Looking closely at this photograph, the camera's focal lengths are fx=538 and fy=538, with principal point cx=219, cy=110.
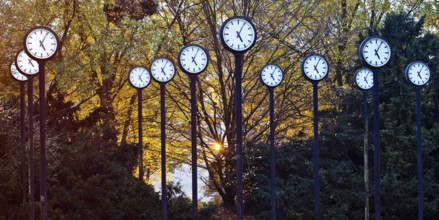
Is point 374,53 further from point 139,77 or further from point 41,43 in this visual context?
point 41,43

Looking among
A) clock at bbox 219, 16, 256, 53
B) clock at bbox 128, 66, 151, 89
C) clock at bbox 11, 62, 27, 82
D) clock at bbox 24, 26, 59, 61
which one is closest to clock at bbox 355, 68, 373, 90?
clock at bbox 219, 16, 256, 53

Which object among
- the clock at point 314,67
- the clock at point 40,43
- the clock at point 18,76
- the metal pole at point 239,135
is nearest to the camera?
the clock at point 40,43

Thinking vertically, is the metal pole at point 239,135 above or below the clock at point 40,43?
below

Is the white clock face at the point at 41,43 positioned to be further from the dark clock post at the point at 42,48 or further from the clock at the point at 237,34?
the clock at the point at 237,34

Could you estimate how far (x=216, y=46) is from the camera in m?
14.5

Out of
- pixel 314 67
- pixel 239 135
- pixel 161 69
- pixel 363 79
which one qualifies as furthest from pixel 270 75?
pixel 239 135

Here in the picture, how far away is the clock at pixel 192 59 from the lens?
7781 mm

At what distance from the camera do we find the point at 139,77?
10.4 metres

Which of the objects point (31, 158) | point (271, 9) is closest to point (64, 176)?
point (31, 158)

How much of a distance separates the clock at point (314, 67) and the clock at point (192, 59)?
1974mm

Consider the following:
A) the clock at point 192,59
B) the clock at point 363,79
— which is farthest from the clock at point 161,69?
the clock at point 363,79

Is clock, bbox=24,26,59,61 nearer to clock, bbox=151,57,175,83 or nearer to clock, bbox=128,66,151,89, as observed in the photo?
clock, bbox=151,57,175,83

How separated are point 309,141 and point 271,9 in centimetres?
387

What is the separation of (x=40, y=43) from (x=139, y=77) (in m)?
3.21
